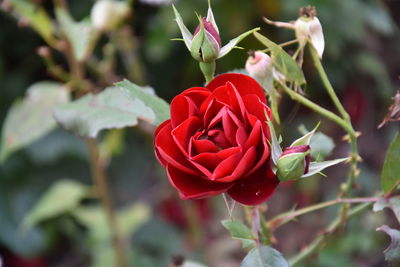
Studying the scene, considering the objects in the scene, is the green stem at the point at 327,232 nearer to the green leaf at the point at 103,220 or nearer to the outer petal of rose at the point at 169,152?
the outer petal of rose at the point at 169,152

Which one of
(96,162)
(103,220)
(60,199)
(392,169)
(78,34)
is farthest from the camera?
(103,220)

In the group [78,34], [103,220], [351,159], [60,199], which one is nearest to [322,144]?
[351,159]

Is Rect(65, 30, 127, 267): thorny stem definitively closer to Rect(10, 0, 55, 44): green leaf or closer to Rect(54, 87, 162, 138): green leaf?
Rect(10, 0, 55, 44): green leaf

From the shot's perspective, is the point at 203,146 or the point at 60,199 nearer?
the point at 203,146

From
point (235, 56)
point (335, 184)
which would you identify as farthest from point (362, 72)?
point (235, 56)

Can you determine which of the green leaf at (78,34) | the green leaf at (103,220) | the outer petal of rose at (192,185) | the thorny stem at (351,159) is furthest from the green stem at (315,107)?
the green leaf at (103,220)

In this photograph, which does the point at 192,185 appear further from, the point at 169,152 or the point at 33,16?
the point at 33,16
